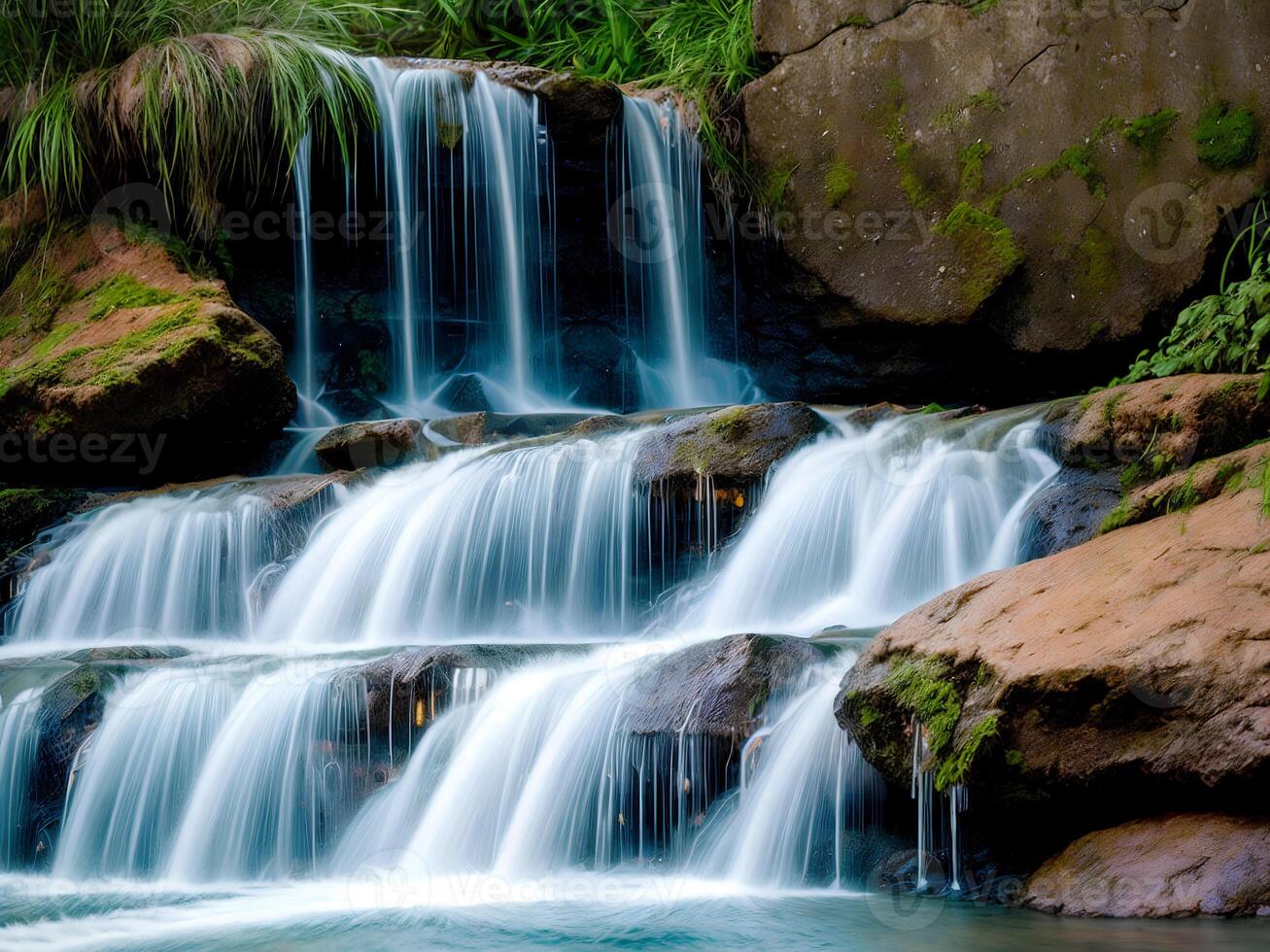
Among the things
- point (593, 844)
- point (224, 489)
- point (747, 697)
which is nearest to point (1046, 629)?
point (747, 697)

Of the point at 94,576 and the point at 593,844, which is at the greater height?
the point at 94,576

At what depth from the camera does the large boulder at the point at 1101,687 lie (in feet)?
10.7

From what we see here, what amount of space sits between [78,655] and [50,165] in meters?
3.60

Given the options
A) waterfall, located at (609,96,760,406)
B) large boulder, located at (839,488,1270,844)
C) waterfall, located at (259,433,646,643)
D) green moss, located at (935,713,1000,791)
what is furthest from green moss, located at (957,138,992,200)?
green moss, located at (935,713,1000,791)

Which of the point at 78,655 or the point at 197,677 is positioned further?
the point at 78,655

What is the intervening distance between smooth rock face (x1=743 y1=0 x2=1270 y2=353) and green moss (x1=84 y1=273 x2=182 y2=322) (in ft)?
12.8

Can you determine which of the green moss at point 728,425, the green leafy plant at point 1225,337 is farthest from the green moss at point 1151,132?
the green moss at point 728,425

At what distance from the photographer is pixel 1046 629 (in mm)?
3631

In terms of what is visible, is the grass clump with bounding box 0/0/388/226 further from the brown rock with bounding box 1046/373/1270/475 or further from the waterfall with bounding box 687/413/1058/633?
the brown rock with bounding box 1046/373/1270/475

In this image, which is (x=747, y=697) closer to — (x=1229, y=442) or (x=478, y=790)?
(x=478, y=790)

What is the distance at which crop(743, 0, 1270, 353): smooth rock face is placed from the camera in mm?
7766

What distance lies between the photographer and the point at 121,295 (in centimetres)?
749

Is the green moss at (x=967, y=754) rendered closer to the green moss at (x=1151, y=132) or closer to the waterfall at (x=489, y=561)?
the waterfall at (x=489, y=561)

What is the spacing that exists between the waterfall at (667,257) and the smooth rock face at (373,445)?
249cm
